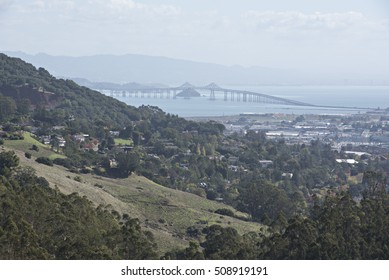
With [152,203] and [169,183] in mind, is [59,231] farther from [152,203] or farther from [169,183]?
[169,183]

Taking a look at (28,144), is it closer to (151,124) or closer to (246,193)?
(246,193)

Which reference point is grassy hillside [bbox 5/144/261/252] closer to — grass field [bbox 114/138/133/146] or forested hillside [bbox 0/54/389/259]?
forested hillside [bbox 0/54/389/259]

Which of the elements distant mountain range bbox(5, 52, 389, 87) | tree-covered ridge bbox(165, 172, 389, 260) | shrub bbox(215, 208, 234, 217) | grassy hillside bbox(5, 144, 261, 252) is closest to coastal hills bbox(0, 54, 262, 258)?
grassy hillside bbox(5, 144, 261, 252)

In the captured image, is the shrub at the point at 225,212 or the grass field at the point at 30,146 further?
the grass field at the point at 30,146

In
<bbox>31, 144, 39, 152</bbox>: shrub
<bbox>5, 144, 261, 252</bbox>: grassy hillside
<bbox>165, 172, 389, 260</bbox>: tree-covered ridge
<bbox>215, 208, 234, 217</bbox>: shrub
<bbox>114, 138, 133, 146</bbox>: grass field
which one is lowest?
<bbox>215, 208, 234, 217</bbox>: shrub

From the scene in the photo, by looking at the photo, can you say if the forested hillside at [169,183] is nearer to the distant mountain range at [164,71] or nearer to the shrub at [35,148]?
the shrub at [35,148]

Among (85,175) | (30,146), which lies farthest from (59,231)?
(30,146)

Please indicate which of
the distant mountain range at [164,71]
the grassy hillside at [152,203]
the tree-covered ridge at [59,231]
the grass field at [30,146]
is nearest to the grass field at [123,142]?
the grass field at [30,146]
